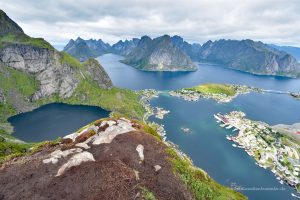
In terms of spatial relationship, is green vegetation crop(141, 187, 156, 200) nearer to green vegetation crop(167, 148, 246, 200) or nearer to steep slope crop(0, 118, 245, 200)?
steep slope crop(0, 118, 245, 200)

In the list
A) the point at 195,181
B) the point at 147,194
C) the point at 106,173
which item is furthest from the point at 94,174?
the point at 195,181

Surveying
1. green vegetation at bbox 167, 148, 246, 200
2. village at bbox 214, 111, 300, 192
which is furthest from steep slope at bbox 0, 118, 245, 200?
village at bbox 214, 111, 300, 192

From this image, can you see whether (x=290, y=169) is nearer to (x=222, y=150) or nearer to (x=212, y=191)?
(x=222, y=150)

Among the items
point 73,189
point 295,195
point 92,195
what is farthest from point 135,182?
point 295,195

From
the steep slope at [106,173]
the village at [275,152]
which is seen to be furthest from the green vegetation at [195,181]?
the village at [275,152]

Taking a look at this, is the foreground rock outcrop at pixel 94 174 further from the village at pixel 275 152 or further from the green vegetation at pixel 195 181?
the village at pixel 275 152

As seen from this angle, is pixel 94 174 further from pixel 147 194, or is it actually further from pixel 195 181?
pixel 195 181

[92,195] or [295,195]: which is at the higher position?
[92,195]

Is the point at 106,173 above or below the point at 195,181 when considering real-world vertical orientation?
above
